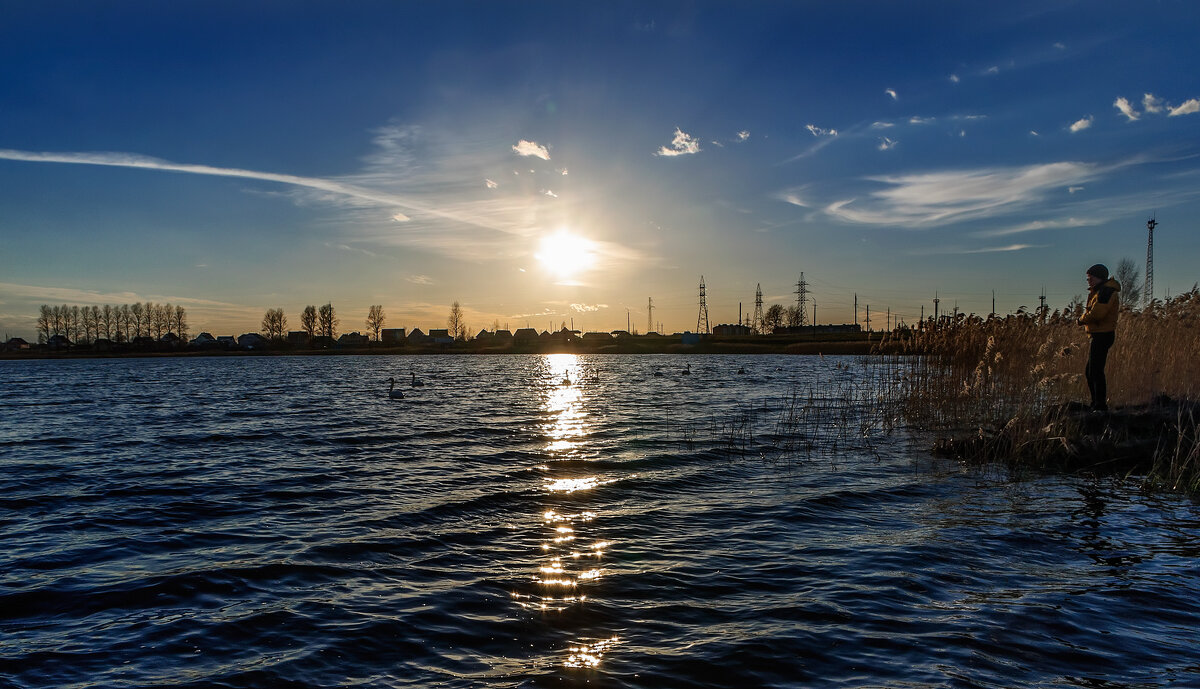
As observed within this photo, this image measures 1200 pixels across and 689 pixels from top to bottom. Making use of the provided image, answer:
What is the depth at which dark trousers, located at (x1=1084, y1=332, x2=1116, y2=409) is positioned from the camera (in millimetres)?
12008

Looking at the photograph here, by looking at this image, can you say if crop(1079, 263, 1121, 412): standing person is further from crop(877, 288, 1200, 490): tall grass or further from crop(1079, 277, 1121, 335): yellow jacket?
crop(877, 288, 1200, 490): tall grass

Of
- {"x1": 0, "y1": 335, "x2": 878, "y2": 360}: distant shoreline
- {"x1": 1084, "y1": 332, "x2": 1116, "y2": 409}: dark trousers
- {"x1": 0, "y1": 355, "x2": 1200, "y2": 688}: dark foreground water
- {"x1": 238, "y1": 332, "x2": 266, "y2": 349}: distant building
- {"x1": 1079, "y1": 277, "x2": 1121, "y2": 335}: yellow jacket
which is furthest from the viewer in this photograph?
{"x1": 238, "y1": 332, "x2": 266, "y2": 349}: distant building

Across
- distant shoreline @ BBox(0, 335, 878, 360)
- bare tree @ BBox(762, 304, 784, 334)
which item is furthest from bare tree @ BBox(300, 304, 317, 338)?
bare tree @ BBox(762, 304, 784, 334)

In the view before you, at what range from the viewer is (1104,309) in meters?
11.8

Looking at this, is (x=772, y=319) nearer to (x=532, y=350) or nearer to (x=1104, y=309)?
(x=532, y=350)

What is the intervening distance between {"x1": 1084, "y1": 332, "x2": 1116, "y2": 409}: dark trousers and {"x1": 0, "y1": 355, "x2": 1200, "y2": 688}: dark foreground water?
2930 mm

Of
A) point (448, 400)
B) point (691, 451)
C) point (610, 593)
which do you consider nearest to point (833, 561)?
point (610, 593)

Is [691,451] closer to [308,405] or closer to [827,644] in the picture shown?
[827,644]

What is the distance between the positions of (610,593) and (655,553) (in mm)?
1323

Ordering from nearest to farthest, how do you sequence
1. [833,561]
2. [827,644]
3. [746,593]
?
[827,644] < [746,593] < [833,561]

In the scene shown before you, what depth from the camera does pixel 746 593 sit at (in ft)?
20.0

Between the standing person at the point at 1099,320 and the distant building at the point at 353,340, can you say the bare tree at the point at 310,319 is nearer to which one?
the distant building at the point at 353,340

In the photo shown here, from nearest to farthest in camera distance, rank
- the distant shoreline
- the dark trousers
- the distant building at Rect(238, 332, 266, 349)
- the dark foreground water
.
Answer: the dark foreground water < the dark trousers < the distant shoreline < the distant building at Rect(238, 332, 266, 349)

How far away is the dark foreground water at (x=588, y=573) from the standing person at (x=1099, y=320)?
9.85 ft
